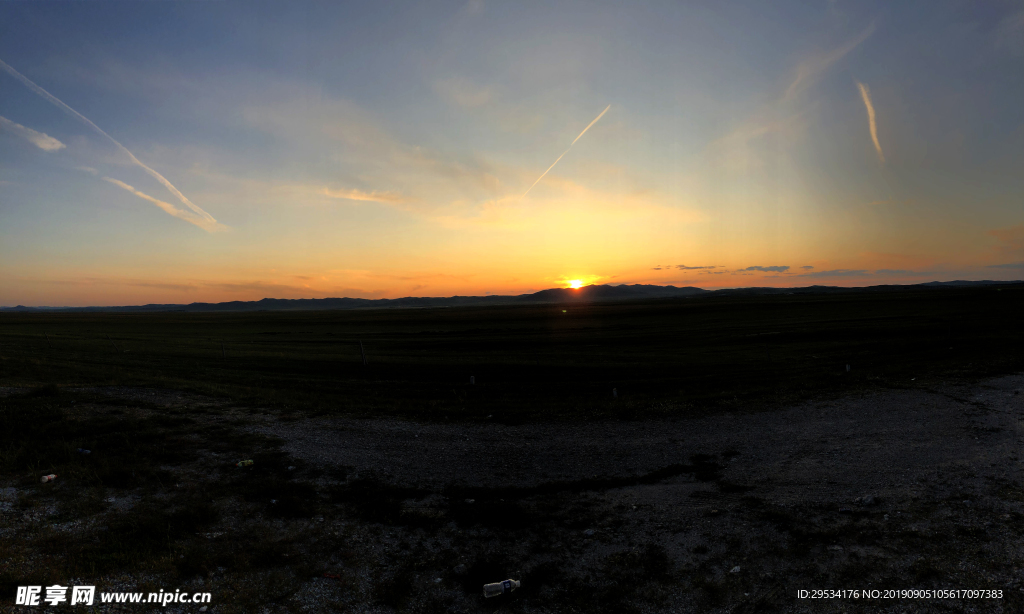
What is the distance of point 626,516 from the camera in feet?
29.9

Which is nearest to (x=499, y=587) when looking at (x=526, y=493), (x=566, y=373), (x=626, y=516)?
(x=626, y=516)

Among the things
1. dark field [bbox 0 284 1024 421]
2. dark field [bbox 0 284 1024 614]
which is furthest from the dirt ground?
dark field [bbox 0 284 1024 421]

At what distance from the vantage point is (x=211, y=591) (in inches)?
266

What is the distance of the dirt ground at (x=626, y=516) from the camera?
671 cm

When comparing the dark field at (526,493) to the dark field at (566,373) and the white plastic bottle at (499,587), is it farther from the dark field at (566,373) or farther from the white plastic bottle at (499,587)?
the dark field at (566,373)

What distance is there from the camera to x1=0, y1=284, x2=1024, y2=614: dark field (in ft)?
22.5

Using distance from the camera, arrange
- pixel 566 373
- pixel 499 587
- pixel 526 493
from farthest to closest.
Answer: pixel 566 373, pixel 526 493, pixel 499 587

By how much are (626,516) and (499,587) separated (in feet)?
11.1

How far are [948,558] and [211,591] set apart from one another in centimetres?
1118

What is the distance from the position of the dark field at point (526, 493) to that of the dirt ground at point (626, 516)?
0.05 meters

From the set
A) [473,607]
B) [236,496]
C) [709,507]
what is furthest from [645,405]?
[236,496]

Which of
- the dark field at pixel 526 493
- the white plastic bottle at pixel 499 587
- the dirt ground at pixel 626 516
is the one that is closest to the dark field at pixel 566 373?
the dark field at pixel 526 493

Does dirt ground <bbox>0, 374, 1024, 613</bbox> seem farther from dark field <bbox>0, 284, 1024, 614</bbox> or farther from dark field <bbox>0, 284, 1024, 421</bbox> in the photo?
dark field <bbox>0, 284, 1024, 421</bbox>

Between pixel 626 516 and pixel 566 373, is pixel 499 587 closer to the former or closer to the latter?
pixel 626 516
